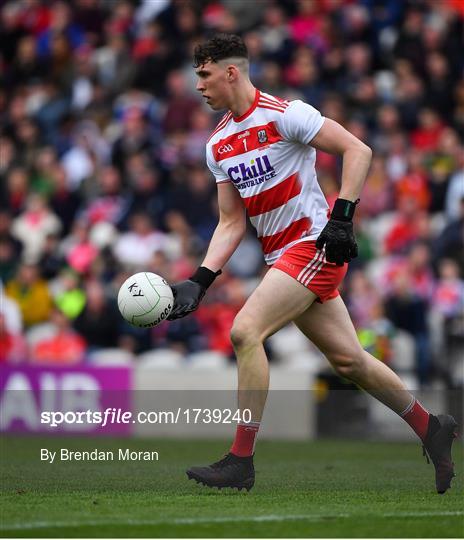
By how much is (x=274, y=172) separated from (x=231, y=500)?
1.87 m

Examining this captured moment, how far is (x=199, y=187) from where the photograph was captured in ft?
53.2

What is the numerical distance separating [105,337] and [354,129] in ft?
12.8

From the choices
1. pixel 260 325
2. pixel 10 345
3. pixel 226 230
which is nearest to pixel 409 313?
pixel 10 345

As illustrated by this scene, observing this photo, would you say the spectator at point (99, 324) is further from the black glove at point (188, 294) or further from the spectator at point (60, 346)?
the black glove at point (188, 294)

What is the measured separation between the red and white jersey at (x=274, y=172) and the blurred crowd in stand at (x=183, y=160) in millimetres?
6063

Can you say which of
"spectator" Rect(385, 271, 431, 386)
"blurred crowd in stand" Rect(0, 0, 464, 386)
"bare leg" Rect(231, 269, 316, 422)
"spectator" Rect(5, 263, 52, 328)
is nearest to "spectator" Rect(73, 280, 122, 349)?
"blurred crowd in stand" Rect(0, 0, 464, 386)

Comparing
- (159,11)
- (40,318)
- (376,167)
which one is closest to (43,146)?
(159,11)

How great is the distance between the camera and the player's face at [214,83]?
7.64 meters

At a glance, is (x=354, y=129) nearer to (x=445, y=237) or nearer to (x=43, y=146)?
(x=445, y=237)

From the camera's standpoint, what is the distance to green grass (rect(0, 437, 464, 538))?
5848 millimetres

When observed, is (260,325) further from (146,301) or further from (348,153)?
(348,153)

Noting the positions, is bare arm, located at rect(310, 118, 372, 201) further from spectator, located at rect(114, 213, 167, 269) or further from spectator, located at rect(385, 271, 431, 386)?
spectator, located at rect(114, 213, 167, 269)

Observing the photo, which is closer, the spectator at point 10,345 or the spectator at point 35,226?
the spectator at point 10,345

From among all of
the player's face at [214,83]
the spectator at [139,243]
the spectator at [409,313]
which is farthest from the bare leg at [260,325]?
the spectator at [139,243]
